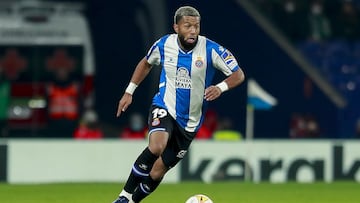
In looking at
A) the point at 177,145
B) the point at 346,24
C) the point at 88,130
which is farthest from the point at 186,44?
the point at 346,24

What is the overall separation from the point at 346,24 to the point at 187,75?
17.5 metres

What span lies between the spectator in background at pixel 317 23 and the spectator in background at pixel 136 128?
4.46 m

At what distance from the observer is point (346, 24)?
98.6 ft

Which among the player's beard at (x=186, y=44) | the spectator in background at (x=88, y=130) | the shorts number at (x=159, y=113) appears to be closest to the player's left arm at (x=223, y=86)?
the player's beard at (x=186, y=44)

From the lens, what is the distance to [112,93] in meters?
28.0

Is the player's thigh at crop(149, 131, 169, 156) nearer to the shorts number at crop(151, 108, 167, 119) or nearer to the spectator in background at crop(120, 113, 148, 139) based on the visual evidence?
the shorts number at crop(151, 108, 167, 119)

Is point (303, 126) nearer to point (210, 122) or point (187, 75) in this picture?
point (210, 122)

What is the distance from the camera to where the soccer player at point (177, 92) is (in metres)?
12.9

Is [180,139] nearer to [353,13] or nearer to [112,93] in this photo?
[112,93]

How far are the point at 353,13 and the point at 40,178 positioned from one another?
36.0 ft

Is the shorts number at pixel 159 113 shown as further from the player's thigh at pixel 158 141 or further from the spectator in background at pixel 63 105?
the spectator in background at pixel 63 105

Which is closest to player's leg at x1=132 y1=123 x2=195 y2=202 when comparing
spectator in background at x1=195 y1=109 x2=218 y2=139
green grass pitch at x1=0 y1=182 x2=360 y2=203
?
green grass pitch at x1=0 y1=182 x2=360 y2=203

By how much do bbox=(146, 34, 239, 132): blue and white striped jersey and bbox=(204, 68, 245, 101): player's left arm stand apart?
0.06 m

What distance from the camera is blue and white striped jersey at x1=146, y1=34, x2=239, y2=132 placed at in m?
13.0
